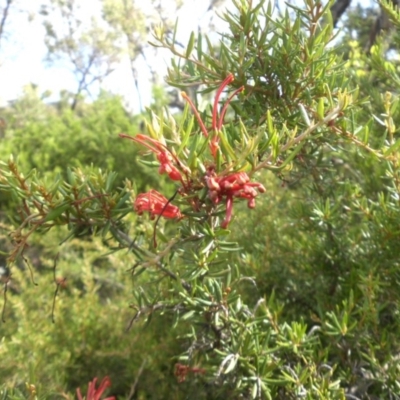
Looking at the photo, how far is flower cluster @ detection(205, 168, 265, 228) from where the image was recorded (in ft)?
1.64

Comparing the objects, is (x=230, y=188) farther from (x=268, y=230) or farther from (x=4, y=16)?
(x=4, y=16)

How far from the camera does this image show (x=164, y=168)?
51 cm

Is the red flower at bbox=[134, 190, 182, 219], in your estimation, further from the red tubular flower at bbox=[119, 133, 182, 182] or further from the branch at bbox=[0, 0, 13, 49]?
the branch at bbox=[0, 0, 13, 49]

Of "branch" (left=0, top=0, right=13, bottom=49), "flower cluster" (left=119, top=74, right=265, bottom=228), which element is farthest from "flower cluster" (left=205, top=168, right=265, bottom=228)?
"branch" (left=0, top=0, right=13, bottom=49)

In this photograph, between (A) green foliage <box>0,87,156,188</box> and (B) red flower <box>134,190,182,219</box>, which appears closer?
(B) red flower <box>134,190,182,219</box>

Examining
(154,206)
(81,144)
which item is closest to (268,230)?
(154,206)

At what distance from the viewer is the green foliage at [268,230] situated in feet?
1.81

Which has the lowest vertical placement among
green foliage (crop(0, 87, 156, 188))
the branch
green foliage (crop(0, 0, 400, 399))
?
green foliage (crop(0, 87, 156, 188))

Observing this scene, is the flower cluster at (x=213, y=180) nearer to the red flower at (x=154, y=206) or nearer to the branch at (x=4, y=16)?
the red flower at (x=154, y=206)

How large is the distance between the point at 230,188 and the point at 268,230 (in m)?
0.95

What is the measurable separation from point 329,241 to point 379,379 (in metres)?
0.33

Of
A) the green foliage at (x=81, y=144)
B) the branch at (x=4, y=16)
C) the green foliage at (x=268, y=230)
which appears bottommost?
the green foliage at (x=81, y=144)

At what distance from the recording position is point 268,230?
4.73 feet

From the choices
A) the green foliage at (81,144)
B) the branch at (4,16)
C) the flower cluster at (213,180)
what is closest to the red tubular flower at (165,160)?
the flower cluster at (213,180)
